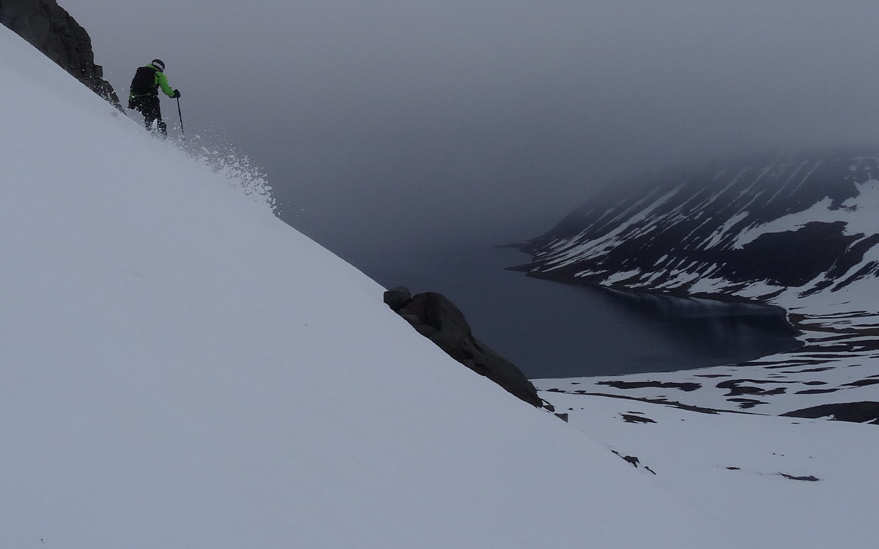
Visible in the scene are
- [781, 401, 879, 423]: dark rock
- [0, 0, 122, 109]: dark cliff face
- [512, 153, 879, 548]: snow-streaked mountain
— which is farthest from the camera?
[781, 401, 879, 423]: dark rock

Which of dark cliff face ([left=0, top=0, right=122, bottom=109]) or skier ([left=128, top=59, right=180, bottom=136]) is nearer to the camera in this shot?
skier ([left=128, top=59, right=180, bottom=136])

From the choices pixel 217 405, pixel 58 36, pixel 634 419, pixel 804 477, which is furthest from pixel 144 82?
pixel 804 477

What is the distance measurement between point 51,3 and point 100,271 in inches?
1335

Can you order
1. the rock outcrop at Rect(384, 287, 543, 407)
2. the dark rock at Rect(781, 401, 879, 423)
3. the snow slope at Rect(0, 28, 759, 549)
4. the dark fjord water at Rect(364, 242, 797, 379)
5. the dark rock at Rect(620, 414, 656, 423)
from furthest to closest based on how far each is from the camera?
1. the dark fjord water at Rect(364, 242, 797, 379)
2. the dark rock at Rect(781, 401, 879, 423)
3. the dark rock at Rect(620, 414, 656, 423)
4. the rock outcrop at Rect(384, 287, 543, 407)
5. the snow slope at Rect(0, 28, 759, 549)

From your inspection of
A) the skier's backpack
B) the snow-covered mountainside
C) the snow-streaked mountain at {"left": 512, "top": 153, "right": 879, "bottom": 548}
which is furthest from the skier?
the snow-streaked mountain at {"left": 512, "top": 153, "right": 879, "bottom": 548}

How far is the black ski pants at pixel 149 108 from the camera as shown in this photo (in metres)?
18.3

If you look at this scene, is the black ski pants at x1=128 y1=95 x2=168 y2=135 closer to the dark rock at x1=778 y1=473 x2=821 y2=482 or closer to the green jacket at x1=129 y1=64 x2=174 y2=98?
the green jacket at x1=129 y1=64 x2=174 y2=98

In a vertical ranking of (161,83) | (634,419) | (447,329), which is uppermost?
(161,83)

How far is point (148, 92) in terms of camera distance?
1855 centimetres

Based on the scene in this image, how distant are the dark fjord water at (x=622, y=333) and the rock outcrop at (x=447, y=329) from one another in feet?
232

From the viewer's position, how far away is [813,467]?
24.6m

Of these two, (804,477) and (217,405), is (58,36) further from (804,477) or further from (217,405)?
(804,477)

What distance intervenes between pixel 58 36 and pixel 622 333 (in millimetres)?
117188

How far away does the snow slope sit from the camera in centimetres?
290
